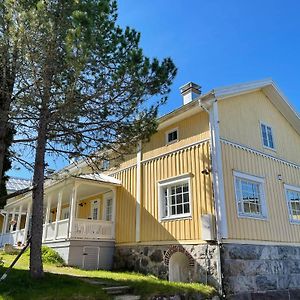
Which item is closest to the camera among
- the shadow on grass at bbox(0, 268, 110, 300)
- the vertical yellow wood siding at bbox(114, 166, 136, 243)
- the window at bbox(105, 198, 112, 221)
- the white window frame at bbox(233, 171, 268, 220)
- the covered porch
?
the shadow on grass at bbox(0, 268, 110, 300)

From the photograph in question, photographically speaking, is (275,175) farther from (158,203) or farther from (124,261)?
(124,261)

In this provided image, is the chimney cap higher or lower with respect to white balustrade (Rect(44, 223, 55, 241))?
higher

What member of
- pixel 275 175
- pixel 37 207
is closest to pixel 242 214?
pixel 275 175

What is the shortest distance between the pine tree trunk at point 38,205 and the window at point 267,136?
863 centimetres

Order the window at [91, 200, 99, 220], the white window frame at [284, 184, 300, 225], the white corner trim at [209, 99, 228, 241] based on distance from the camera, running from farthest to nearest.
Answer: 1. the window at [91, 200, 99, 220]
2. the white window frame at [284, 184, 300, 225]
3. the white corner trim at [209, 99, 228, 241]

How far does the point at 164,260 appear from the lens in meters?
11.0

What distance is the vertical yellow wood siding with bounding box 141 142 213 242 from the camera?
1036 centimetres

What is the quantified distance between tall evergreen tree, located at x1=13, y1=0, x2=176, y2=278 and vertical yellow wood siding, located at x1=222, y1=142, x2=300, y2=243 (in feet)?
11.8

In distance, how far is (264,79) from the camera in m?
13.0

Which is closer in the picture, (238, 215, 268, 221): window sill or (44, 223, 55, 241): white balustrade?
(238, 215, 268, 221): window sill

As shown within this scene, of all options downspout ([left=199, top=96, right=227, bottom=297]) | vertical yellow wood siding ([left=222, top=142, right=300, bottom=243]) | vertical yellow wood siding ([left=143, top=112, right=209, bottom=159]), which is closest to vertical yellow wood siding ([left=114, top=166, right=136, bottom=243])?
vertical yellow wood siding ([left=143, top=112, right=209, bottom=159])

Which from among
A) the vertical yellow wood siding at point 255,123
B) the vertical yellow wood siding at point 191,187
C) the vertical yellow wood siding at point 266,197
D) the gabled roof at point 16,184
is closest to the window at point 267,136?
the vertical yellow wood siding at point 255,123

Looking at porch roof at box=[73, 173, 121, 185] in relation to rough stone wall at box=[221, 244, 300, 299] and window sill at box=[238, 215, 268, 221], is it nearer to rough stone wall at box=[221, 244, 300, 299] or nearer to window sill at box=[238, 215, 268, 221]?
window sill at box=[238, 215, 268, 221]

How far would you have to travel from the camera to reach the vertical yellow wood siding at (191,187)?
34.0 feet
